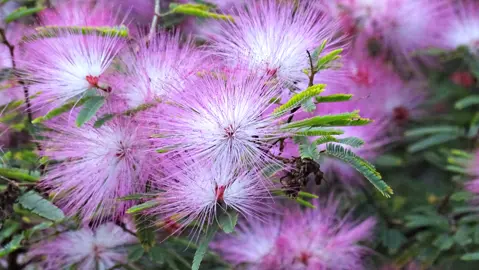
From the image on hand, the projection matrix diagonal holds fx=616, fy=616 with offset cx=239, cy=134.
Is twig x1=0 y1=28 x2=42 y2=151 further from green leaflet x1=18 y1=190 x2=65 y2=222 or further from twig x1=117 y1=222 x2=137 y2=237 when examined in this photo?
twig x1=117 y1=222 x2=137 y2=237

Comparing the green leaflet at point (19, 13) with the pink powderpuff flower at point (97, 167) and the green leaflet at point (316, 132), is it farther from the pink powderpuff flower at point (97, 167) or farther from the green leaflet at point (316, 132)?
the green leaflet at point (316, 132)

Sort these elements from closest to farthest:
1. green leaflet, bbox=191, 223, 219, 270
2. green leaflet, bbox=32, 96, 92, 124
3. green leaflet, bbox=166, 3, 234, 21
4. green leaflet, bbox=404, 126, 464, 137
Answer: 1. green leaflet, bbox=191, 223, 219, 270
2. green leaflet, bbox=32, 96, 92, 124
3. green leaflet, bbox=166, 3, 234, 21
4. green leaflet, bbox=404, 126, 464, 137

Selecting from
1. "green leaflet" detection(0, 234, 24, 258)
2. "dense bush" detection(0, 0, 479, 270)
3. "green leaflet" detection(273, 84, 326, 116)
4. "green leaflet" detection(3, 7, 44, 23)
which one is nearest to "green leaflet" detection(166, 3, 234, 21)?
"dense bush" detection(0, 0, 479, 270)

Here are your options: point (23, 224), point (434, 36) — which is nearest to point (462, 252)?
point (434, 36)

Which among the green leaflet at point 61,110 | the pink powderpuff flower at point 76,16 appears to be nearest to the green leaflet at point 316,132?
the green leaflet at point 61,110

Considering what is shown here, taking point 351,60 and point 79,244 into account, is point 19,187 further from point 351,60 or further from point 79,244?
point 351,60

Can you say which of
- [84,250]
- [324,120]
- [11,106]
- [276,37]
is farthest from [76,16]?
[324,120]

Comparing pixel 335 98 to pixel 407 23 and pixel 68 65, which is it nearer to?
pixel 68 65
